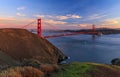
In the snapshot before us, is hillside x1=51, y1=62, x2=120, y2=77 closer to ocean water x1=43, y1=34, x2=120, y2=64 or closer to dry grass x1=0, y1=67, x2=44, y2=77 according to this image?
dry grass x1=0, y1=67, x2=44, y2=77

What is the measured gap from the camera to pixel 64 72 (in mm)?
→ 6938

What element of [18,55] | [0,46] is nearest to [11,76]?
[18,55]

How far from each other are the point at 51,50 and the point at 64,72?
87.0ft

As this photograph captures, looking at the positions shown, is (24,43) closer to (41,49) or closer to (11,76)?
(41,49)

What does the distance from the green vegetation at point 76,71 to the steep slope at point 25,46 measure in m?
19.5

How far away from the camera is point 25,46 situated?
1223 inches

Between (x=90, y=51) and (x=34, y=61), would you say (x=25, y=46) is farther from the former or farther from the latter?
(x=34, y=61)

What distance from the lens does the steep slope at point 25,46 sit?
2802cm

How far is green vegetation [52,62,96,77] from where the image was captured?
22.0 feet

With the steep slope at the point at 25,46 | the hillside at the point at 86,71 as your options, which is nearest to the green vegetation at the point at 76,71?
the hillside at the point at 86,71

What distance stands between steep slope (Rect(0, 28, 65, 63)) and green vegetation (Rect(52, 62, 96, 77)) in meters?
19.5

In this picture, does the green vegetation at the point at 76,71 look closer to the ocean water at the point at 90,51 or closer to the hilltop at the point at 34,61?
the hilltop at the point at 34,61

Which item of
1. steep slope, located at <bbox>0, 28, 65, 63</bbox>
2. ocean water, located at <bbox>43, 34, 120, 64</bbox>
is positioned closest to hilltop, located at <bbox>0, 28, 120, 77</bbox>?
steep slope, located at <bbox>0, 28, 65, 63</bbox>

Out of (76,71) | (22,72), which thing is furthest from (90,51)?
(22,72)
